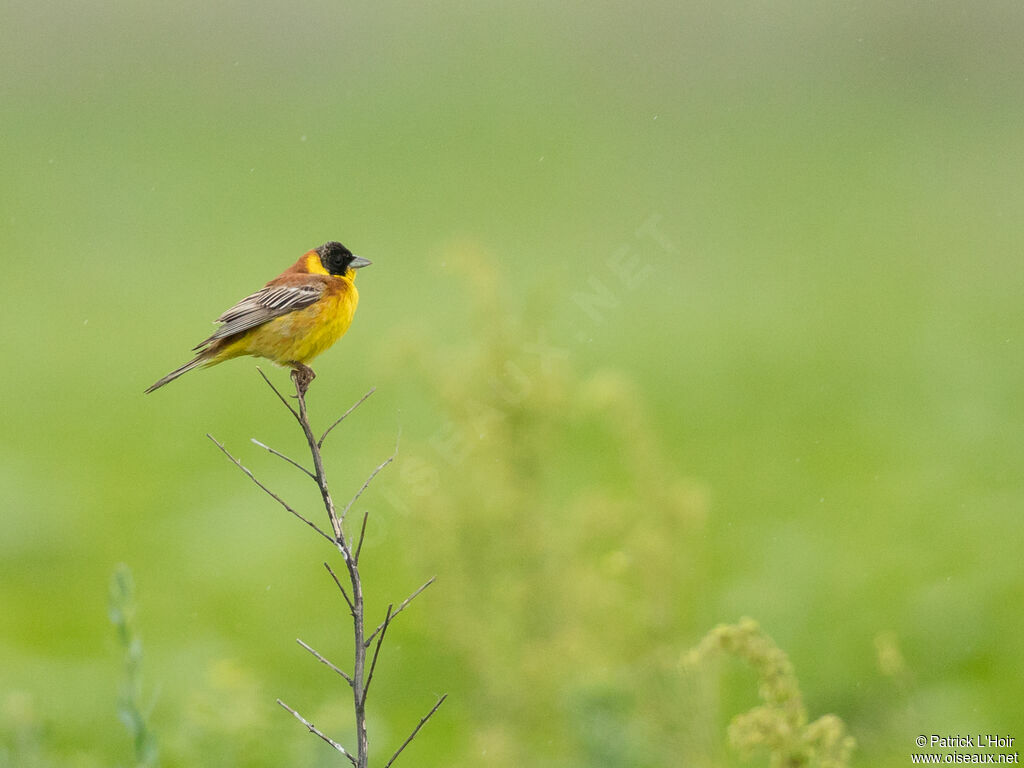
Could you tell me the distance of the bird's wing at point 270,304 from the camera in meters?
2.65

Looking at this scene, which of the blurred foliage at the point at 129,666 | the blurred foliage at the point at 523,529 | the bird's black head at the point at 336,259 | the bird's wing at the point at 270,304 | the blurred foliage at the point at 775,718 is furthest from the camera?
the blurred foliage at the point at 523,529

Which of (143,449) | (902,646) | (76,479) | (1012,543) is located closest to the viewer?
(902,646)

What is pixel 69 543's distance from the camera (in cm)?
791

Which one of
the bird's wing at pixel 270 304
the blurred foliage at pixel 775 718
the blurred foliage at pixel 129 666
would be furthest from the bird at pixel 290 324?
the blurred foliage at pixel 775 718

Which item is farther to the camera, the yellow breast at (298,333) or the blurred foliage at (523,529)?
the blurred foliage at (523,529)

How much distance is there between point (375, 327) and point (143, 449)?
7.85 feet

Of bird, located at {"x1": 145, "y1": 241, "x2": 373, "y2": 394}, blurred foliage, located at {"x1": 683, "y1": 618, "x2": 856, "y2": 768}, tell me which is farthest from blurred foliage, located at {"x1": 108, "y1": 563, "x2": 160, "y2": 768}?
blurred foliage, located at {"x1": 683, "y1": 618, "x2": 856, "y2": 768}

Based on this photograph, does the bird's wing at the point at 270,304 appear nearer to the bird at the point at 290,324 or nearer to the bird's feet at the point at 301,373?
the bird at the point at 290,324

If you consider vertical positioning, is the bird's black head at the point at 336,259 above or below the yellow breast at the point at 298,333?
above

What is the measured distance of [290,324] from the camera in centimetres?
271

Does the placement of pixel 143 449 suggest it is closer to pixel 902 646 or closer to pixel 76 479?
pixel 76 479

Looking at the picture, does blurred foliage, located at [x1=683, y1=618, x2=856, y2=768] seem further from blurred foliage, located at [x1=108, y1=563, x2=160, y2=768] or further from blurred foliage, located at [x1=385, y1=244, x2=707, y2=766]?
blurred foliage, located at [x1=385, y1=244, x2=707, y2=766]

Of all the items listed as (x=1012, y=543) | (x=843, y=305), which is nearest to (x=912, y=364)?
(x=843, y=305)

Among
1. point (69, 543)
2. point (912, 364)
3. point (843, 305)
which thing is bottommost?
point (69, 543)
